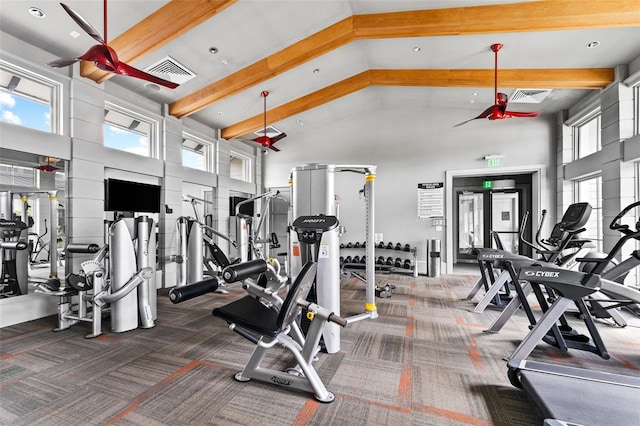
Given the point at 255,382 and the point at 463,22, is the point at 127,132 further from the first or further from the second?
the point at 463,22

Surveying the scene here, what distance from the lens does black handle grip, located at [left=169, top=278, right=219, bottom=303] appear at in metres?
1.24

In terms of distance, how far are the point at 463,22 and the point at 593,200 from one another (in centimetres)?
436

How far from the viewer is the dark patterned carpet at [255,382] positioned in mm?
1788

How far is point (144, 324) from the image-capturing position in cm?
324

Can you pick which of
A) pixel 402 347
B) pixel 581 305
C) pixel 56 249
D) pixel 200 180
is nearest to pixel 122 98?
pixel 200 180

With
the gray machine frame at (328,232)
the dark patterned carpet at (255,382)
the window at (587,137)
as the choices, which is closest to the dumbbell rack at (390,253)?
the dark patterned carpet at (255,382)

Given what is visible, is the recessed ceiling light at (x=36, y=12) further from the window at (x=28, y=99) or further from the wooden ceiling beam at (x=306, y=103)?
the wooden ceiling beam at (x=306, y=103)

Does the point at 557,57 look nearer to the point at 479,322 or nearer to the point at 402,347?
the point at 479,322

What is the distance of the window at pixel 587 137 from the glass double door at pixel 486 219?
1324 millimetres

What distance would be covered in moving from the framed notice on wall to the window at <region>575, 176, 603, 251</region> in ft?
8.07

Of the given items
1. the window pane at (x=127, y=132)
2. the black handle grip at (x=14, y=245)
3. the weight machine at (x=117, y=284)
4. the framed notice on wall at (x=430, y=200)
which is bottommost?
the weight machine at (x=117, y=284)

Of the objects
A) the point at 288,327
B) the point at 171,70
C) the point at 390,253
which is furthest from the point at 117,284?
the point at 390,253

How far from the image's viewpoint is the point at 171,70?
411 centimetres

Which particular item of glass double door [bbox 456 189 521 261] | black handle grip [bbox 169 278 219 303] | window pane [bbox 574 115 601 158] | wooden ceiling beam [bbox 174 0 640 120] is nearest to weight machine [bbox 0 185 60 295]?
wooden ceiling beam [bbox 174 0 640 120]
